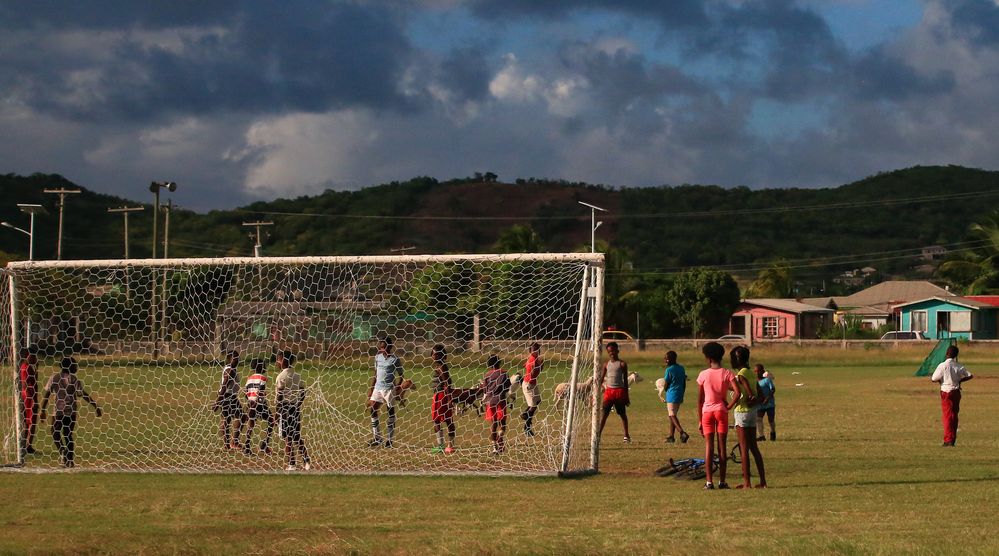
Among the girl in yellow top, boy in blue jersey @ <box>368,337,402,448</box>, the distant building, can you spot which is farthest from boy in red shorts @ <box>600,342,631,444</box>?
the distant building

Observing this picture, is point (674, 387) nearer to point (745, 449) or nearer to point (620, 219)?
point (745, 449)

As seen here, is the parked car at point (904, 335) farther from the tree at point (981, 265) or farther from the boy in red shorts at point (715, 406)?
the boy in red shorts at point (715, 406)

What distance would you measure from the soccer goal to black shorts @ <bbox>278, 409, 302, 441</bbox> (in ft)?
0.14

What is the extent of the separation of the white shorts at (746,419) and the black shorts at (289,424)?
616 centimetres

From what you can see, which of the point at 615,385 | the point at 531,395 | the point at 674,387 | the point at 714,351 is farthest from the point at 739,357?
the point at 674,387

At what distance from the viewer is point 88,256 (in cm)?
11869

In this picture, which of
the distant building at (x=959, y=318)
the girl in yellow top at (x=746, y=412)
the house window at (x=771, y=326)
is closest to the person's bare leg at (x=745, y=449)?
the girl in yellow top at (x=746, y=412)

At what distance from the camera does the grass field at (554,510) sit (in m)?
10.3

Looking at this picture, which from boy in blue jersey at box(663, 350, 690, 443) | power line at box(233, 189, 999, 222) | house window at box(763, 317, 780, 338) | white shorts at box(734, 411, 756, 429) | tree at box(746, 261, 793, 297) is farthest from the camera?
power line at box(233, 189, 999, 222)

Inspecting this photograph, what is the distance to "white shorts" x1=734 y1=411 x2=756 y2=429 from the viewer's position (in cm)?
1393

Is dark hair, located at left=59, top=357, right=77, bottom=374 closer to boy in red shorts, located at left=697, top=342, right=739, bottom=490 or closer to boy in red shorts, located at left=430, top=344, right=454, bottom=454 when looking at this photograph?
boy in red shorts, located at left=430, top=344, right=454, bottom=454

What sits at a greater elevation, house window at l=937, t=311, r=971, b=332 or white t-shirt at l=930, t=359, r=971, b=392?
house window at l=937, t=311, r=971, b=332

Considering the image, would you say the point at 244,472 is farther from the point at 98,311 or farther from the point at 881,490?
the point at 98,311

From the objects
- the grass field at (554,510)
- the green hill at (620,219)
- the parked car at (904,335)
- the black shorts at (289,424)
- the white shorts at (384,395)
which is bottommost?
the grass field at (554,510)
